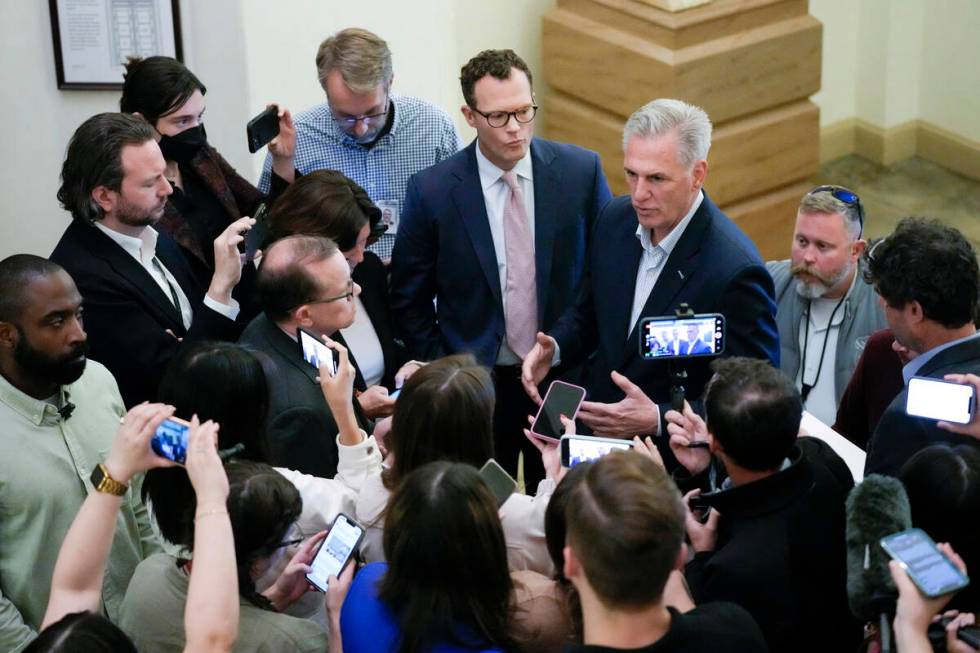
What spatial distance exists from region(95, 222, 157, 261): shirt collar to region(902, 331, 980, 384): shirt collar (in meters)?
2.04

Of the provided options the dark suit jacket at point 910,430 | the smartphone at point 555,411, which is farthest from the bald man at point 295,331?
the dark suit jacket at point 910,430

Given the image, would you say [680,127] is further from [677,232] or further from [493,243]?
[493,243]

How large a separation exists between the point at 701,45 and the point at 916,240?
3.19 m

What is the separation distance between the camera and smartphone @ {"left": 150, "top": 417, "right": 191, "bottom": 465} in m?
2.37

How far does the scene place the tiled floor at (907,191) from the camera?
6.88m

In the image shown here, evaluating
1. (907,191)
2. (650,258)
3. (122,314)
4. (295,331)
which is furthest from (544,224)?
(907,191)

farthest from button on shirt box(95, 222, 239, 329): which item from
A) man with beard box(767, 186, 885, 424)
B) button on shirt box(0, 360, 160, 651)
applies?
man with beard box(767, 186, 885, 424)

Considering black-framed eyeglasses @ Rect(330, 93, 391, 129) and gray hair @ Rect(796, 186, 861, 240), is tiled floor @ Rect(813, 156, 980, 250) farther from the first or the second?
black-framed eyeglasses @ Rect(330, 93, 391, 129)

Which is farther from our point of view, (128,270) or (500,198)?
(500,198)

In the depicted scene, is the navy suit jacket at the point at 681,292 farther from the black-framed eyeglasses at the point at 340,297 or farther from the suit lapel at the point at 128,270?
the suit lapel at the point at 128,270

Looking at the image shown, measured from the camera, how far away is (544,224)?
153 inches

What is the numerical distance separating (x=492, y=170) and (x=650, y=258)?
0.66 metres

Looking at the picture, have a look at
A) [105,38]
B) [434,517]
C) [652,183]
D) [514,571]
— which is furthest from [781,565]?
[105,38]

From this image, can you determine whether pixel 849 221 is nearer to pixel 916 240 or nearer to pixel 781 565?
pixel 916 240
